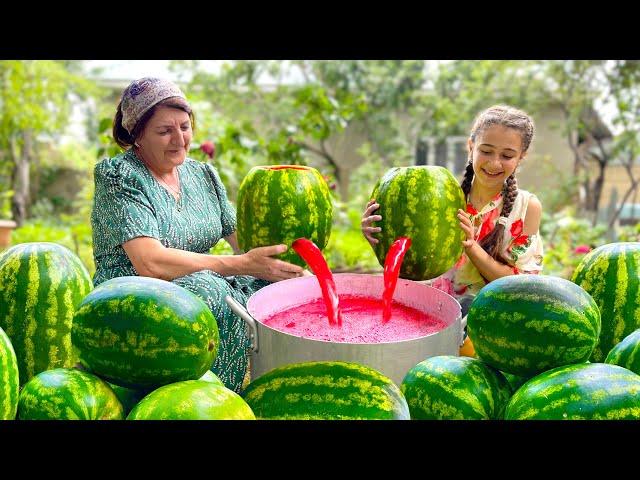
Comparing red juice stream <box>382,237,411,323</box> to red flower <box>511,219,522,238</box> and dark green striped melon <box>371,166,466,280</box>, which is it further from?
red flower <box>511,219,522,238</box>

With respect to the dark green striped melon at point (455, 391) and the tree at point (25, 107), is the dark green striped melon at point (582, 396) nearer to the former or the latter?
the dark green striped melon at point (455, 391)

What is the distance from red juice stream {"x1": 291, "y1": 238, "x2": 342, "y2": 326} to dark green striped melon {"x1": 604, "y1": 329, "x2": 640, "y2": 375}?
85 cm

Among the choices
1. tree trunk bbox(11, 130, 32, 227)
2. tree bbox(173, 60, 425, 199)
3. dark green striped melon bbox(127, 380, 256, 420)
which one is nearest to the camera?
dark green striped melon bbox(127, 380, 256, 420)

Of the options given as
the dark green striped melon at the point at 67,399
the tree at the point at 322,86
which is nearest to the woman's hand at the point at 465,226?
the dark green striped melon at the point at 67,399

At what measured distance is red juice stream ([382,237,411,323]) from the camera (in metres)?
2.24

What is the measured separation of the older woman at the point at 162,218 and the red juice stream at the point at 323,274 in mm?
176

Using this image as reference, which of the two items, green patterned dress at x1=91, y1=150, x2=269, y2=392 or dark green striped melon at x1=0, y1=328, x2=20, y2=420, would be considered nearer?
dark green striped melon at x1=0, y1=328, x2=20, y2=420

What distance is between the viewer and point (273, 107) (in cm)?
1420

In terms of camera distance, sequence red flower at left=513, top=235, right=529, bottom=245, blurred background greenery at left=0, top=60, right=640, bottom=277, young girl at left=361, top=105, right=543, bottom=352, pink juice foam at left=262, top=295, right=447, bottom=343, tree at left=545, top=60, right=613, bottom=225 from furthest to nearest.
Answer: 1. tree at left=545, top=60, right=613, bottom=225
2. blurred background greenery at left=0, top=60, right=640, bottom=277
3. red flower at left=513, top=235, right=529, bottom=245
4. young girl at left=361, top=105, right=543, bottom=352
5. pink juice foam at left=262, top=295, right=447, bottom=343

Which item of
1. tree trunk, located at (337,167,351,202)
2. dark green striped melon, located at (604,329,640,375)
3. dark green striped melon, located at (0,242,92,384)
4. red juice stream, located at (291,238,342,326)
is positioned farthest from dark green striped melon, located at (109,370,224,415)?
tree trunk, located at (337,167,351,202)

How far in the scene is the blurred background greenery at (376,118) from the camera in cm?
1124

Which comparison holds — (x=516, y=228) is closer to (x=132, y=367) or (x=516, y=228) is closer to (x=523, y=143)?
(x=523, y=143)
